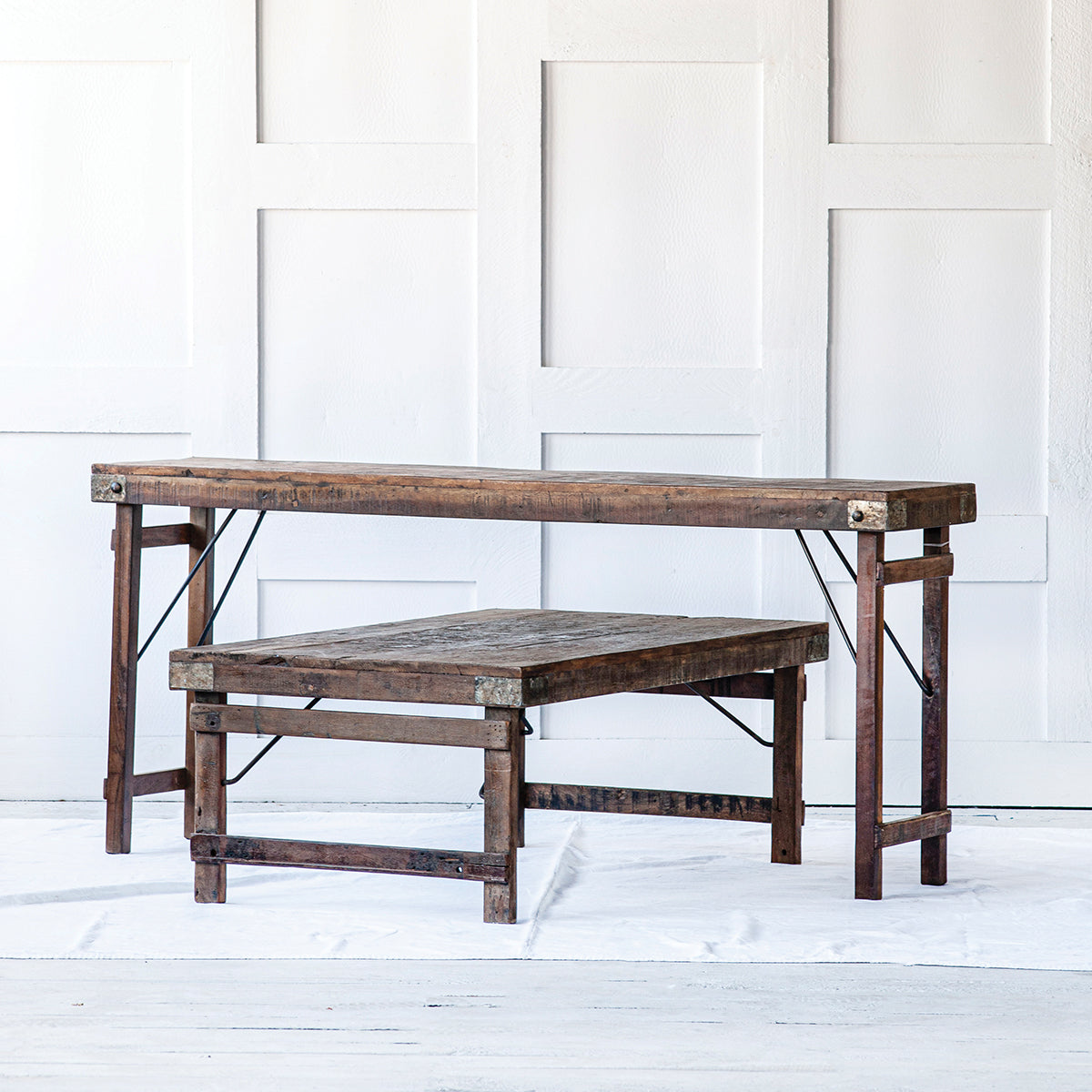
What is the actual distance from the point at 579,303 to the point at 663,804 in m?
1.31

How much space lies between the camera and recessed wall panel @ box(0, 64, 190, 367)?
4184mm

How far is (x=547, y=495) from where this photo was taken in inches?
125

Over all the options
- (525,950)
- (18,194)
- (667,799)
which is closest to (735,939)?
(525,950)

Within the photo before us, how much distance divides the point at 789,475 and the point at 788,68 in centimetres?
92

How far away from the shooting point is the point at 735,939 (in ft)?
9.43

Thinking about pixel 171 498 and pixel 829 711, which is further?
pixel 829 711

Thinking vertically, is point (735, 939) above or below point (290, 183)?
below

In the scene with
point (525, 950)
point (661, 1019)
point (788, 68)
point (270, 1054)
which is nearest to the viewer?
point (270, 1054)

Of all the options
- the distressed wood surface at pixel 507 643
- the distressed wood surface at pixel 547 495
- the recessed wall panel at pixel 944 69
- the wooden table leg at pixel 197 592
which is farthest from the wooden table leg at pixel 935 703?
the wooden table leg at pixel 197 592

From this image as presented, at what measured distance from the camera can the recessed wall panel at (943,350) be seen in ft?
13.5

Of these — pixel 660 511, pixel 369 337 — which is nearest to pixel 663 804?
pixel 660 511

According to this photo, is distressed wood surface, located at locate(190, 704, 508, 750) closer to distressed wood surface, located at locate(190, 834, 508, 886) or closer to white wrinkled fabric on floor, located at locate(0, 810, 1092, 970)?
distressed wood surface, located at locate(190, 834, 508, 886)

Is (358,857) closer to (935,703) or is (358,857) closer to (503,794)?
(503,794)

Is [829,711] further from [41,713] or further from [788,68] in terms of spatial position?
[41,713]
